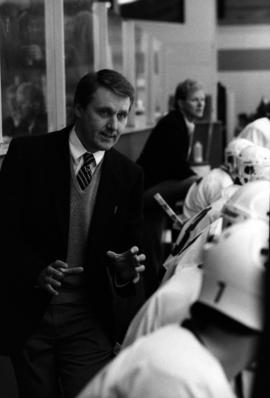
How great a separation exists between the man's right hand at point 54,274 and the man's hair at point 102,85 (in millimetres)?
523

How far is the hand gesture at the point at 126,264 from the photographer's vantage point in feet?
9.89

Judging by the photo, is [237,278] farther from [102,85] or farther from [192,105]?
[192,105]

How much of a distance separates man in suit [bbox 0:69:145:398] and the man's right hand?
11 millimetres

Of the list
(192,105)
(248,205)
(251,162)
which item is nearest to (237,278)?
(248,205)

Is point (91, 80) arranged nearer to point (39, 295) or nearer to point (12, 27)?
point (39, 295)

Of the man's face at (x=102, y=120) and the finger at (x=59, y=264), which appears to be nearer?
the finger at (x=59, y=264)

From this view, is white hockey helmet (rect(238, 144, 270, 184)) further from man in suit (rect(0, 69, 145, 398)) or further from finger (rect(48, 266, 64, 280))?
finger (rect(48, 266, 64, 280))

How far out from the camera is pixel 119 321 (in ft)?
10.2

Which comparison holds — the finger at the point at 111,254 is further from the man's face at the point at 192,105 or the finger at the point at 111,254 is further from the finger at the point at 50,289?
the man's face at the point at 192,105

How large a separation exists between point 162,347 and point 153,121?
26.5 feet

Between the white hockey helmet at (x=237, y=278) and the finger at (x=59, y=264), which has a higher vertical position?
the white hockey helmet at (x=237, y=278)

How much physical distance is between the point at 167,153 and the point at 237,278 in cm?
509

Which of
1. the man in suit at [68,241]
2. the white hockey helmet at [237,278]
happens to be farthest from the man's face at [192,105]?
the white hockey helmet at [237,278]

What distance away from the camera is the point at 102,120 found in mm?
3018
